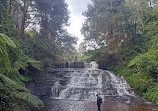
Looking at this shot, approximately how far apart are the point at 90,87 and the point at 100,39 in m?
10.8

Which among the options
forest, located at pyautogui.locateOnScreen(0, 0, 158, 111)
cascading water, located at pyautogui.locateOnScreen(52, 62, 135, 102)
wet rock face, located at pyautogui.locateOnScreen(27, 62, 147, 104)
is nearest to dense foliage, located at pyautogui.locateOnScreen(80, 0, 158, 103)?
forest, located at pyautogui.locateOnScreen(0, 0, 158, 111)

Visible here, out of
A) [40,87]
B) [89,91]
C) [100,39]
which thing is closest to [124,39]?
[100,39]

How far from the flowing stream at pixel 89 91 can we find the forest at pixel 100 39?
1207 millimetres

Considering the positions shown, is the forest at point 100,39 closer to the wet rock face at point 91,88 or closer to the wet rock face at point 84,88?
the wet rock face at point 84,88

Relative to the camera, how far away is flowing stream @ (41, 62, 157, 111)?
32.5ft

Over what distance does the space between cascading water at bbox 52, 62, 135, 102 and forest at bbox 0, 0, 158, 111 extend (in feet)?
4.52

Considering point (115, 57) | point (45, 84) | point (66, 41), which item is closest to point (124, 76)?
point (115, 57)

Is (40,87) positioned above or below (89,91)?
above

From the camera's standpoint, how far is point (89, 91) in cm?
1205

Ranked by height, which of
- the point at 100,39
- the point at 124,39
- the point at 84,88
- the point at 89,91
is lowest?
the point at 89,91

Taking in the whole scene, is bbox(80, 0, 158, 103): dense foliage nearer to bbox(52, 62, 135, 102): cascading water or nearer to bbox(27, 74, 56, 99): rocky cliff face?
bbox(52, 62, 135, 102): cascading water

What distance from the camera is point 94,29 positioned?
21.8 m

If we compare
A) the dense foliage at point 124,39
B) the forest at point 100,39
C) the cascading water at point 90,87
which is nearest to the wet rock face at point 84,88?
the cascading water at point 90,87

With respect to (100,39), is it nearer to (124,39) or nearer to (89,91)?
(124,39)
